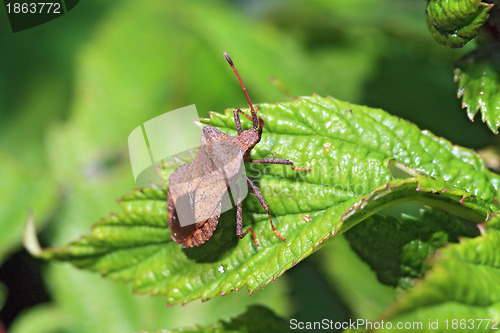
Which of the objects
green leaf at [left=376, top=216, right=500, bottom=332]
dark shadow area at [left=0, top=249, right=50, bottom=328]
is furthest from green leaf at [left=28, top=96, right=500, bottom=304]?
dark shadow area at [left=0, top=249, right=50, bottom=328]

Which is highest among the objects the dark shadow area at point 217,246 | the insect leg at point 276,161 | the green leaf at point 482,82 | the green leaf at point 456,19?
the green leaf at point 456,19

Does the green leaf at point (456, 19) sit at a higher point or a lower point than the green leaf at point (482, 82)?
higher

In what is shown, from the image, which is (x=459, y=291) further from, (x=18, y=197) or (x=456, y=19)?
(x=18, y=197)

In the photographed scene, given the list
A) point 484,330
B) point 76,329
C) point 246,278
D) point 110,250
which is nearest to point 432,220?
point 484,330

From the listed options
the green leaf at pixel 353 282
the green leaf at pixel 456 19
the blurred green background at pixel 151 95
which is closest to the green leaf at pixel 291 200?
the green leaf at pixel 456 19

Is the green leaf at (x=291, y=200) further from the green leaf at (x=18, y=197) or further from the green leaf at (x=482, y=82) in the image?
the green leaf at (x=18, y=197)

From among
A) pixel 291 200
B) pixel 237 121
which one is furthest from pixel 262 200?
pixel 237 121

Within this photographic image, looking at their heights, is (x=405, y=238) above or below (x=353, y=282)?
above

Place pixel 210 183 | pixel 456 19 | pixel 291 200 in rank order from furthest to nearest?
pixel 210 183 → pixel 291 200 → pixel 456 19
